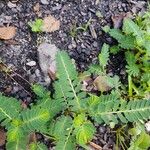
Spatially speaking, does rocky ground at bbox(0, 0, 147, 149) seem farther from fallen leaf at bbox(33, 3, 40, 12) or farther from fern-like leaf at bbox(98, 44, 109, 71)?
fern-like leaf at bbox(98, 44, 109, 71)

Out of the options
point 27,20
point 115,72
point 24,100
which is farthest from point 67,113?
point 27,20

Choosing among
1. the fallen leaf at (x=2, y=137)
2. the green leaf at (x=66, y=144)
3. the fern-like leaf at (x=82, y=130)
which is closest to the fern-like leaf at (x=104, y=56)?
the fern-like leaf at (x=82, y=130)

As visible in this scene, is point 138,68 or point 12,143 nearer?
point 12,143

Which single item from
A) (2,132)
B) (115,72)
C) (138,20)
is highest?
(138,20)

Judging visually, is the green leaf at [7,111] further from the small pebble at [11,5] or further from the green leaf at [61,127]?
the small pebble at [11,5]

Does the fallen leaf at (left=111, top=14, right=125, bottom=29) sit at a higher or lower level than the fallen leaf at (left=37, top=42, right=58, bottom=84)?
higher

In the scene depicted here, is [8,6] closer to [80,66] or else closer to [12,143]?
[80,66]

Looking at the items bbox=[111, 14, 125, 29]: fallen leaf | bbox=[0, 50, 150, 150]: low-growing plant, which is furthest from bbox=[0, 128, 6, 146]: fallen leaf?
bbox=[111, 14, 125, 29]: fallen leaf
